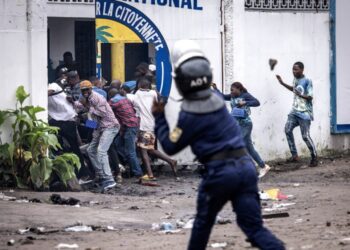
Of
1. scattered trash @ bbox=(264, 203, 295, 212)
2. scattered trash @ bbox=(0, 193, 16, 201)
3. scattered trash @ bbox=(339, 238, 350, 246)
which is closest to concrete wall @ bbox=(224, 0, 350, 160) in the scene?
scattered trash @ bbox=(264, 203, 295, 212)

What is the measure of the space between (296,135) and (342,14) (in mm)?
2350

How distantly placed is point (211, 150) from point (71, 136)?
8.67 m

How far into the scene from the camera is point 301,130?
56.0ft

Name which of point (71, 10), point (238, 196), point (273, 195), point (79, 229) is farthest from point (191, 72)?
point (71, 10)

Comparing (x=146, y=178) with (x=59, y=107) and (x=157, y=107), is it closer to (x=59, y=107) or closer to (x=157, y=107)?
(x=59, y=107)

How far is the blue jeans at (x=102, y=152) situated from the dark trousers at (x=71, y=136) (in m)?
0.51

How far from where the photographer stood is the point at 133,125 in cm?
1602

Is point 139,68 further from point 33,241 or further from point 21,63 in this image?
point 33,241

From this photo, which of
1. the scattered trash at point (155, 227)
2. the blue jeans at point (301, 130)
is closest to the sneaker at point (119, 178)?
the blue jeans at point (301, 130)

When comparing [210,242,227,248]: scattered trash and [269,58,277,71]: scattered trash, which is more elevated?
[269,58,277,71]: scattered trash

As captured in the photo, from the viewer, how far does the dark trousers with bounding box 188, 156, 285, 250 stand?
7273mm

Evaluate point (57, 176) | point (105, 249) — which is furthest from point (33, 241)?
point (57, 176)

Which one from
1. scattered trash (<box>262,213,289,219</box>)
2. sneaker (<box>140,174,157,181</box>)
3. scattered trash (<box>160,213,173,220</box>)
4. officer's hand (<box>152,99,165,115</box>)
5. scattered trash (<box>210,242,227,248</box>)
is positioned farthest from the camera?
sneaker (<box>140,174,157,181</box>)

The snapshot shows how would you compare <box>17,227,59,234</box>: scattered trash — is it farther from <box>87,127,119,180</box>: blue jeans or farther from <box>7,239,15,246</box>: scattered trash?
<box>87,127,119,180</box>: blue jeans
